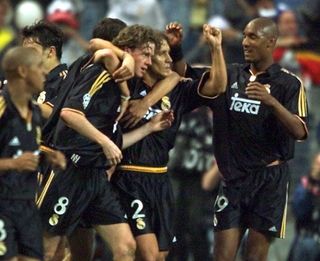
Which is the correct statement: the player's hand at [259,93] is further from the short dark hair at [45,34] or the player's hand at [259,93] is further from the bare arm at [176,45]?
the short dark hair at [45,34]

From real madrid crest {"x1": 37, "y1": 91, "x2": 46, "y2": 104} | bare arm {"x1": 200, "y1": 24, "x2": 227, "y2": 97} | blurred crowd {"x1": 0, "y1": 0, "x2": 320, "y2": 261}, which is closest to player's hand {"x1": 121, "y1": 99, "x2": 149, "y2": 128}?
bare arm {"x1": 200, "y1": 24, "x2": 227, "y2": 97}

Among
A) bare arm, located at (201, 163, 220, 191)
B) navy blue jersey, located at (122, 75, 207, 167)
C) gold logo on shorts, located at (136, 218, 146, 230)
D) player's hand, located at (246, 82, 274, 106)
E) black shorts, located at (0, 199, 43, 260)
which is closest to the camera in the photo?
black shorts, located at (0, 199, 43, 260)

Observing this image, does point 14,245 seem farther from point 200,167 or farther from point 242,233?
point 200,167

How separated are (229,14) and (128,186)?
597 cm

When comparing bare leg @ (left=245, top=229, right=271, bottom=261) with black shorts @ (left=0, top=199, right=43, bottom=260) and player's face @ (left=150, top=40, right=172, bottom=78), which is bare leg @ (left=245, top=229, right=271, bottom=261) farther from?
black shorts @ (left=0, top=199, right=43, bottom=260)

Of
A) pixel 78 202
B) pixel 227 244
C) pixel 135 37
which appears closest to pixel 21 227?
pixel 78 202

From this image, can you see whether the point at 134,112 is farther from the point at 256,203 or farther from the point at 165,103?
the point at 256,203

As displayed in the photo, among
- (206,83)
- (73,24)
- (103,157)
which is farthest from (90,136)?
(73,24)

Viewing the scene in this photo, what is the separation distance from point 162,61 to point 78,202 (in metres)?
1.42

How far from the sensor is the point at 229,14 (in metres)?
19.1

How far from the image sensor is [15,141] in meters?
12.0

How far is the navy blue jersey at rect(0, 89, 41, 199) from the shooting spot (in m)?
11.9

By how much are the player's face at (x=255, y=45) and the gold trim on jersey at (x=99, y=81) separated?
58.3 inches

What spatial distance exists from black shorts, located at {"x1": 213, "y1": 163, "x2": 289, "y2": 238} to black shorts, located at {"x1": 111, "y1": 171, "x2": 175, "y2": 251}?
53 centimetres
